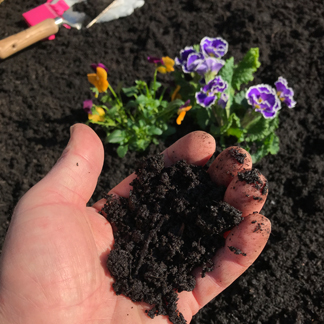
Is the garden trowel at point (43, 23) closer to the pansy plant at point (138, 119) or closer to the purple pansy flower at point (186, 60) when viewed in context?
the pansy plant at point (138, 119)

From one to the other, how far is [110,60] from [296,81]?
6.15ft

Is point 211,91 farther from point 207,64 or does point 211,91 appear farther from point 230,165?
point 230,165

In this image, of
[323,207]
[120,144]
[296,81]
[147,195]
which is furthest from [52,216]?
[296,81]

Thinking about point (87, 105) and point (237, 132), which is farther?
point (237, 132)

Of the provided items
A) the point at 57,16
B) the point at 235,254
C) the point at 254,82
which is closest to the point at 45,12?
the point at 57,16

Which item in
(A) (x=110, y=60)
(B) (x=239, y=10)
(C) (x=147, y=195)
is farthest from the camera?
(B) (x=239, y=10)

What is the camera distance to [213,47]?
2.74 metres

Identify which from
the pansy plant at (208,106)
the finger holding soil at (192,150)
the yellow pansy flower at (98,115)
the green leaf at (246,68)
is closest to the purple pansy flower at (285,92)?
the pansy plant at (208,106)

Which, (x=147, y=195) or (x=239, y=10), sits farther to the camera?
(x=239, y=10)

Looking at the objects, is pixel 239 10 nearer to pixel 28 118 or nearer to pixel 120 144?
pixel 120 144

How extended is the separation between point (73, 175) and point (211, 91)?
4.11 feet

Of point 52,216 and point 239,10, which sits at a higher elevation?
point 52,216

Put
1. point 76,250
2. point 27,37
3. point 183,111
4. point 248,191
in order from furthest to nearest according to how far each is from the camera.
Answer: point 27,37 → point 183,111 → point 248,191 → point 76,250

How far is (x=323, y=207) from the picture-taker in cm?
262
